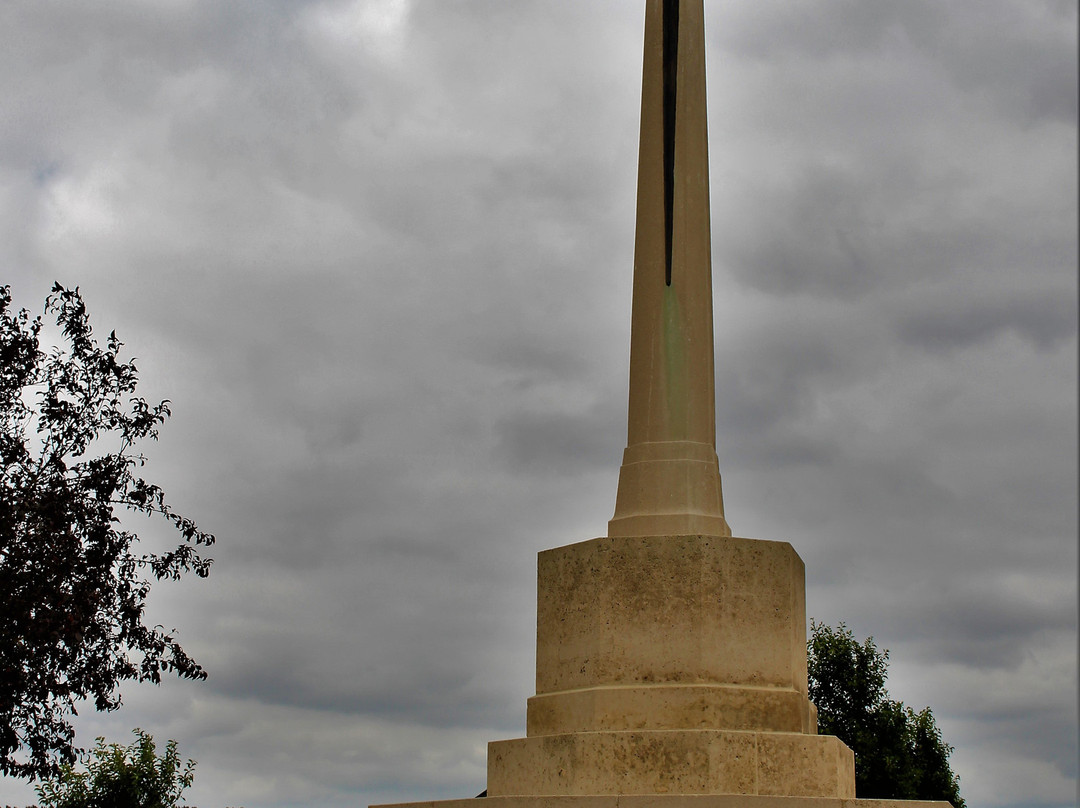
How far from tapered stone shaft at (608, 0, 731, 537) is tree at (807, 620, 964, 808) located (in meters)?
19.9

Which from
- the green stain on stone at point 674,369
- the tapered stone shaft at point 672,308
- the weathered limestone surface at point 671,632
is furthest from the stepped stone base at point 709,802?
the green stain on stone at point 674,369

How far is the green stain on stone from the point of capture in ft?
32.2

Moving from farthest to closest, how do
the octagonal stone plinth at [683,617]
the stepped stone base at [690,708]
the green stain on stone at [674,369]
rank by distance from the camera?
the green stain on stone at [674,369]
the octagonal stone plinth at [683,617]
the stepped stone base at [690,708]

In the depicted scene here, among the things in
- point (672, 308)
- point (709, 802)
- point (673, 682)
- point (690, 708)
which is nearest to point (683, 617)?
point (673, 682)

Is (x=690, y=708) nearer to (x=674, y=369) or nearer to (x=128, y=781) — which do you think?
(x=674, y=369)

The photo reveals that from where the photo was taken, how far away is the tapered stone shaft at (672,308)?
31.5ft

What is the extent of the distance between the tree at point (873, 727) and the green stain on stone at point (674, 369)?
1998cm

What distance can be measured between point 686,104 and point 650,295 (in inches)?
65.7

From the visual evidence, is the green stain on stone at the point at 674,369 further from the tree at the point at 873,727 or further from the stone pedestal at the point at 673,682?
the tree at the point at 873,727

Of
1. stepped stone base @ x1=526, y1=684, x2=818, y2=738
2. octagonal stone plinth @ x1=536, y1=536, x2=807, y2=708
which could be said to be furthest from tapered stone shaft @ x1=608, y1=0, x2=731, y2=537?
stepped stone base @ x1=526, y1=684, x2=818, y2=738

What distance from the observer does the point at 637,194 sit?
34.5ft

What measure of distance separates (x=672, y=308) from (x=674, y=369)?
1.65ft

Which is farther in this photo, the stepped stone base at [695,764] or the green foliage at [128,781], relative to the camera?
the green foliage at [128,781]

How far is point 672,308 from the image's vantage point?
33.0 feet
